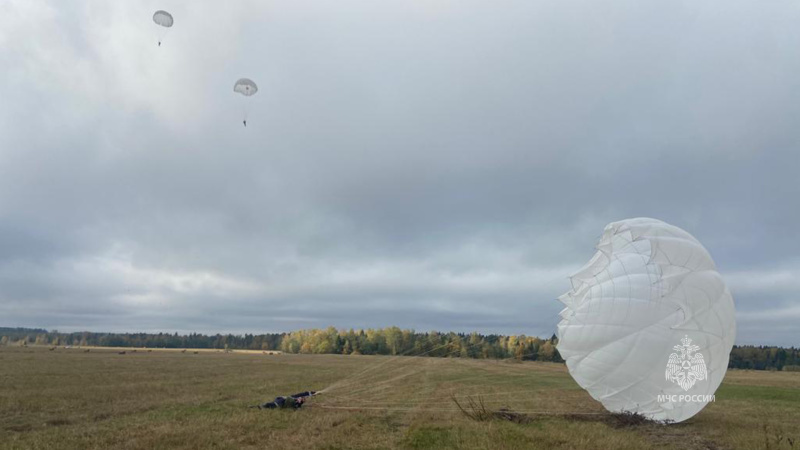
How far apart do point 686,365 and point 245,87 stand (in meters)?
23.4

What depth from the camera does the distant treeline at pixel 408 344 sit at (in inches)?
774

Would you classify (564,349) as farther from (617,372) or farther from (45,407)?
(45,407)

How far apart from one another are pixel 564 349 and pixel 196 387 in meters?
18.9

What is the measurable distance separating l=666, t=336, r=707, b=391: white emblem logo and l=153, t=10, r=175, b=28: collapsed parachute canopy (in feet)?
89.4

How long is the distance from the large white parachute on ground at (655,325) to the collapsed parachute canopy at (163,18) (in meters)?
24.4

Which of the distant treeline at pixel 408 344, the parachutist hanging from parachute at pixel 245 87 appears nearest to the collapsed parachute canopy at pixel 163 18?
the parachutist hanging from parachute at pixel 245 87

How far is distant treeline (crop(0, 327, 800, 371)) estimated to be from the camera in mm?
19656

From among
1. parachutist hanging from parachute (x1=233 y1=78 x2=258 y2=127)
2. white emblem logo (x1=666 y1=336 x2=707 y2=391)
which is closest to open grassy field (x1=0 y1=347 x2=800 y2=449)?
white emblem logo (x1=666 y1=336 x2=707 y2=391)

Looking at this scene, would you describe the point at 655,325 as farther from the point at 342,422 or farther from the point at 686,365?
the point at 342,422

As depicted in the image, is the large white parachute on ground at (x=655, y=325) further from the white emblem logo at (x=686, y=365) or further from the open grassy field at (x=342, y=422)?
the open grassy field at (x=342, y=422)

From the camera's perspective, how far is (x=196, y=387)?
2430 centimetres

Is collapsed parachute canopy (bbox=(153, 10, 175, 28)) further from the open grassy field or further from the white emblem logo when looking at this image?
the white emblem logo

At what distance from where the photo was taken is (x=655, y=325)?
12.8 m

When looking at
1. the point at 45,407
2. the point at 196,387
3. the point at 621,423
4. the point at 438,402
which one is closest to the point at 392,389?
the point at 438,402
